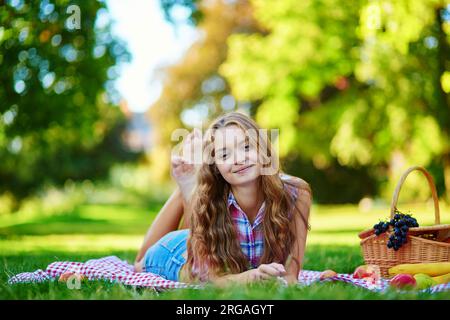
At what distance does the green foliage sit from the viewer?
9203 millimetres

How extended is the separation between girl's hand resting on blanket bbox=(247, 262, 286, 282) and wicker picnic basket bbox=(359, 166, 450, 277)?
124cm

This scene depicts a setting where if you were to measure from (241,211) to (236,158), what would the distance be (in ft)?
1.20

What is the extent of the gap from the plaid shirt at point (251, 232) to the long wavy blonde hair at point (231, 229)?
0.14 feet

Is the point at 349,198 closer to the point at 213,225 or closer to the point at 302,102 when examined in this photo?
the point at 302,102

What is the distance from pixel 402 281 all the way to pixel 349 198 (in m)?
22.2

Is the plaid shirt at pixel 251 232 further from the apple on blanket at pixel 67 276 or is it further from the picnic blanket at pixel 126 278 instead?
the apple on blanket at pixel 67 276

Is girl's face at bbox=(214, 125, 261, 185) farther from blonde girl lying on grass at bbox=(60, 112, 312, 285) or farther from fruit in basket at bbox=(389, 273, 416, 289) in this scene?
fruit in basket at bbox=(389, 273, 416, 289)

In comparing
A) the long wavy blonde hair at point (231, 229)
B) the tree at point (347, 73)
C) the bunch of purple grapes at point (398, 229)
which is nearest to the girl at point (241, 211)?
the long wavy blonde hair at point (231, 229)

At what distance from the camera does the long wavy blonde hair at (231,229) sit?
11.4ft

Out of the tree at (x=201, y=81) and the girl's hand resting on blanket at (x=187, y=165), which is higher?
the tree at (x=201, y=81)

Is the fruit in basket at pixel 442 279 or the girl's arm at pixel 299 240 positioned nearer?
the girl's arm at pixel 299 240

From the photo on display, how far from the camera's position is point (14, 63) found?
10.1 m

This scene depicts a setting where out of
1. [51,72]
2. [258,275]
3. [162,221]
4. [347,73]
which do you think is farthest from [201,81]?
[258,275]

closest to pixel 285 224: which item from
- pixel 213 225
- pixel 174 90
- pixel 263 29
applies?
→ pixel 213 225
